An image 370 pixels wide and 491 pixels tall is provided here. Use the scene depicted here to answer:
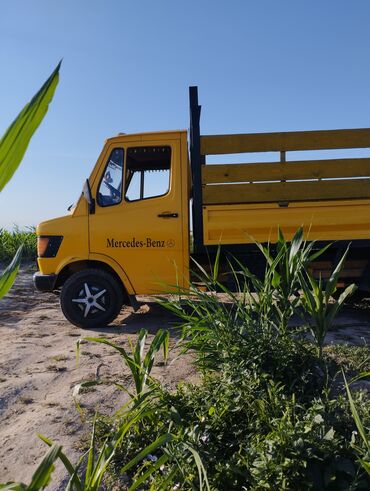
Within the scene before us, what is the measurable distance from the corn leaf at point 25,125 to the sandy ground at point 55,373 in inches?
72.0

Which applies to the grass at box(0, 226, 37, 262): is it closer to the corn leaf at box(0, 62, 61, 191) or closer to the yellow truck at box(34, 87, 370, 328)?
the yellow truck at box(34, 87, 370, 328)

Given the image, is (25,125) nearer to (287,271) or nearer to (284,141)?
(287,271)

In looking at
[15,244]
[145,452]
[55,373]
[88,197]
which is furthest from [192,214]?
[15,244]

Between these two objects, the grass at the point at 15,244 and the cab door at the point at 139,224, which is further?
the grass at the point at 15,244

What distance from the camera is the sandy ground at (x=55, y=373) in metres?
2.43

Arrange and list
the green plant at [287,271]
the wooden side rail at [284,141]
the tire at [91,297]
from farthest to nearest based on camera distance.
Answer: the tire at [91,297] < the wooden side rail at [284,141] < the green plant at [287,271]

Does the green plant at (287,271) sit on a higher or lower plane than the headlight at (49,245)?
lower

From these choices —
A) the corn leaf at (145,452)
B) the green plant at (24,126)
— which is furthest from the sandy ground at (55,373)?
the green plant at (24,126)

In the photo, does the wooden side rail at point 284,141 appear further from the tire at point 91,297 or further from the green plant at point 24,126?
the green plant at point 24,126

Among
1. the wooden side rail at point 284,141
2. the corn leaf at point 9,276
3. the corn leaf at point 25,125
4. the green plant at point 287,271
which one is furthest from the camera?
the wooden side rail at point 284,141

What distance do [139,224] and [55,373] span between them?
2134 millimetres

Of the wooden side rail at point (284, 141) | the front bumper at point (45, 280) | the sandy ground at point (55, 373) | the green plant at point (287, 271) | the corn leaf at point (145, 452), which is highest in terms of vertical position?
the wooden side rail at point (284, 141)

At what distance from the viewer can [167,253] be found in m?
5.15

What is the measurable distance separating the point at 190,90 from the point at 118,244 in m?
2.03
